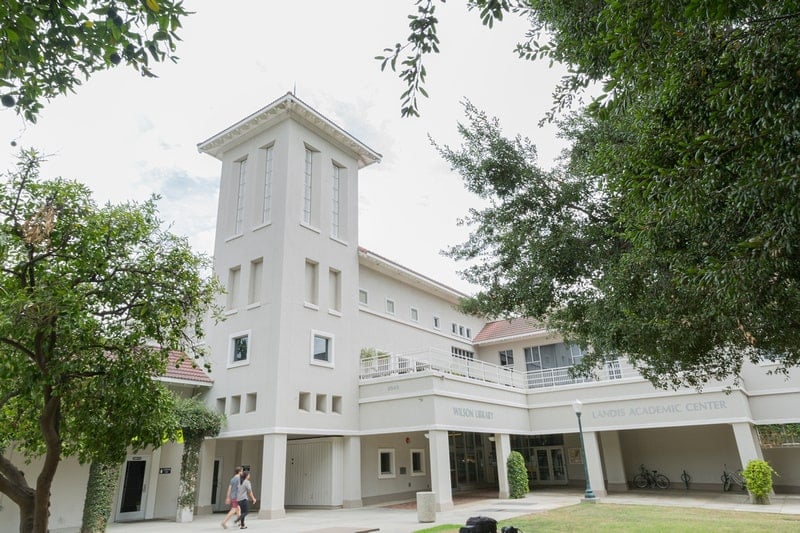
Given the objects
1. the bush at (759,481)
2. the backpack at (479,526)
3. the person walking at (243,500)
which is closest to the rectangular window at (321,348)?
the person walking at (243,500)

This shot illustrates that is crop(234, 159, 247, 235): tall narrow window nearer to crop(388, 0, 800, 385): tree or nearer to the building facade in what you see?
the building facade

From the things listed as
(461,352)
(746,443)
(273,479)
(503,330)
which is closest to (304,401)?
(273,479)

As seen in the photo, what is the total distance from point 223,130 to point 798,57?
892 inches

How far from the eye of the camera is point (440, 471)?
17859 mm

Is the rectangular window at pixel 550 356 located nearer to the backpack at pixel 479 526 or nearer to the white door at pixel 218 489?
the white door at pixel 218 489

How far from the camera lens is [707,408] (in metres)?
19.2

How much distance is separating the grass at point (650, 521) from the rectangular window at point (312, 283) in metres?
10.4

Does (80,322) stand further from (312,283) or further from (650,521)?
(312,283)

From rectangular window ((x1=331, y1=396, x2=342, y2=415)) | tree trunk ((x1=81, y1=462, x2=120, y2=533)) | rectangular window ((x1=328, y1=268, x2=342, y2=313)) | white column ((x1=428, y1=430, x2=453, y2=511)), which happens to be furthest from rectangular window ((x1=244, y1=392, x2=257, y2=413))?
white column ((x1=428, y1=430, x2=453, y2=511))

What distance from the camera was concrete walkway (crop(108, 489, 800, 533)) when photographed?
47.5ft

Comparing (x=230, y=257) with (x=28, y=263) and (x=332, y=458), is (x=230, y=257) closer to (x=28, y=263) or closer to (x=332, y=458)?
(x=332, y=458)

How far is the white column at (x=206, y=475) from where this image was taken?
1908cm

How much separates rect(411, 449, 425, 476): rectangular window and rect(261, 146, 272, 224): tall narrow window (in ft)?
40.8

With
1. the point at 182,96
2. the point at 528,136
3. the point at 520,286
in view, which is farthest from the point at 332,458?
the point at 182,96
